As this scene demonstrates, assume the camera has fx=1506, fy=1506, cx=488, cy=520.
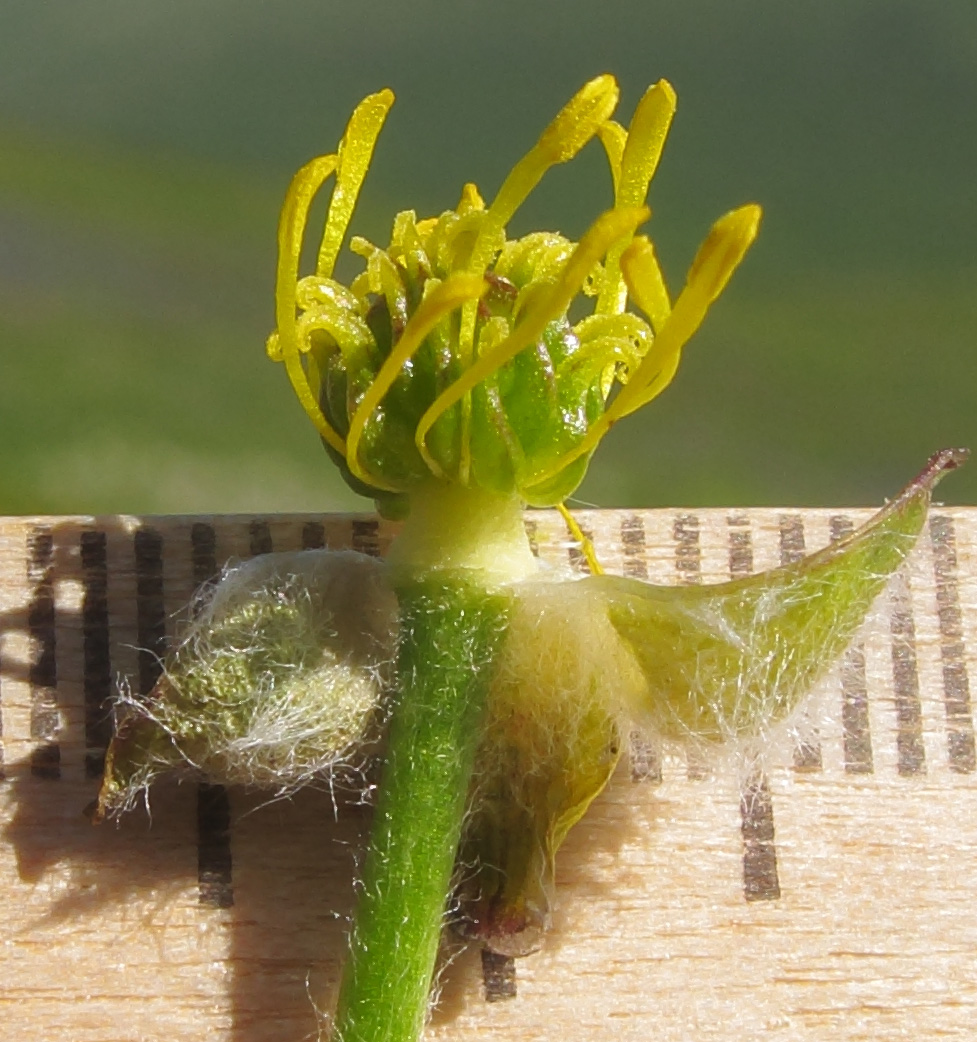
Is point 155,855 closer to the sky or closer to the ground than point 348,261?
closer to the ground

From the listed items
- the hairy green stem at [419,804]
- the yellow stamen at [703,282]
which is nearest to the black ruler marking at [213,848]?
the hairy green stem at [419,804]

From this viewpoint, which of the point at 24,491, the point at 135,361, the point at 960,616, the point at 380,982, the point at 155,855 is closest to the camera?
the point at 380,982

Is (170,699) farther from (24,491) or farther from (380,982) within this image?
(24,491)

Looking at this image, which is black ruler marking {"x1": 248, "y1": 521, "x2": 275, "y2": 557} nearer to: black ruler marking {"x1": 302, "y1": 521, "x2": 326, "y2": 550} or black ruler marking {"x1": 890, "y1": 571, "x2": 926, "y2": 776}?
black ruler marking {"x1": 302, "y1": 521, "x2": 326, "y2": 550}

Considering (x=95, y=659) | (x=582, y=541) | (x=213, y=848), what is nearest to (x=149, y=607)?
(x=95, y=659)

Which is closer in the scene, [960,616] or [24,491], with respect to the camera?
[960,616]

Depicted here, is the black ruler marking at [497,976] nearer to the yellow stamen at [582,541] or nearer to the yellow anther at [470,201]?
the yellow stamen at [582,541]

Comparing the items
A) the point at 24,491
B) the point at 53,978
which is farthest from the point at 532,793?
the point at 24,491

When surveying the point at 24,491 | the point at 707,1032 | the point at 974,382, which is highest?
the point at 974,382
